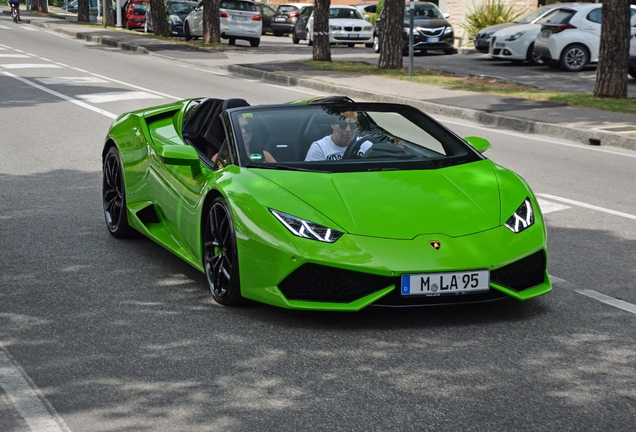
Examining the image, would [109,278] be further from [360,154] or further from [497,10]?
[497,10]

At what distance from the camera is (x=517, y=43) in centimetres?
2788

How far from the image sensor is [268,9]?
50.8m

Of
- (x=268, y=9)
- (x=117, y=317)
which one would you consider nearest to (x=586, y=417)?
(x=117, y=317)

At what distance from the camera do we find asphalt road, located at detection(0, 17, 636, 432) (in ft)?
14.5

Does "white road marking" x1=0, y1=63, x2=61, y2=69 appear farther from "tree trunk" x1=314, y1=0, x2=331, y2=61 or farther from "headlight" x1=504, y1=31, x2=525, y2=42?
"headlight" x1=504, y1=31, x2=525, y2=42

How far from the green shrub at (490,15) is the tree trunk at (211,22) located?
27.9 ft

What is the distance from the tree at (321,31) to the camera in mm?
27984

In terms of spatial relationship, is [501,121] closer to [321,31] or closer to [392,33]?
[392,33]

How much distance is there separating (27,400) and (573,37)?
23.3m

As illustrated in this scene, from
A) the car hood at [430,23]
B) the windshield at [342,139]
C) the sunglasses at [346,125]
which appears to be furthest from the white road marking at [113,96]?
the car hood at [430,23]

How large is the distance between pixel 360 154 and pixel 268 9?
45195 mm

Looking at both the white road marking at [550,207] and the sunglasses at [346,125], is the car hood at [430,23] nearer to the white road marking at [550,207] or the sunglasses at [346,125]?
the white road marking at [550,207]

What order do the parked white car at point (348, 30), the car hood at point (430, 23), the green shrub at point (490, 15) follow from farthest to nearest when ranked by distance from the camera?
the parked white car at point (348, 30) → the green shrub at point (490, 15) → the car hood at point (430, 23)

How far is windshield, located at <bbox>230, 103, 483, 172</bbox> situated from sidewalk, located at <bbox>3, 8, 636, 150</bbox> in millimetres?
7880
